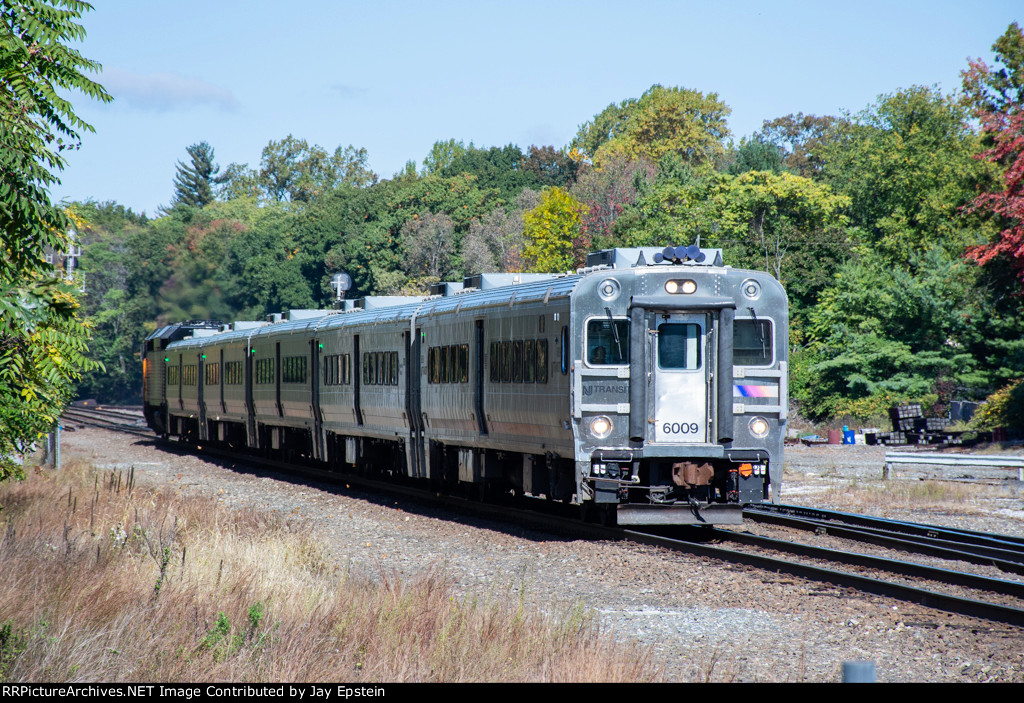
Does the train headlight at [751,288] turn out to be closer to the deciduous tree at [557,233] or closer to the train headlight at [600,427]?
the train headlight at [600,427]

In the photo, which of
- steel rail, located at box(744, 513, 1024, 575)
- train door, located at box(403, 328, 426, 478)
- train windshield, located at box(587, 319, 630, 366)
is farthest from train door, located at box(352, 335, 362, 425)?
train windshield, located at box(587, 319, 630, 366)

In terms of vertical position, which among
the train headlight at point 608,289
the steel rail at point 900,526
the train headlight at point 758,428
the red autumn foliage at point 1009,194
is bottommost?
the steel rail at point 900,526

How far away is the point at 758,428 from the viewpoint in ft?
47.1

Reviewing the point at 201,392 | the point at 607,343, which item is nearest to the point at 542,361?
the point at 607,343

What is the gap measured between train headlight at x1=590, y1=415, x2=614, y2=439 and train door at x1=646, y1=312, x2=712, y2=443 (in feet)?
1.80

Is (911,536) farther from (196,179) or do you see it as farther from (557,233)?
(196,179)

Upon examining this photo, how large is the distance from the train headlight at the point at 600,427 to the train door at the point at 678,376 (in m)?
0.55

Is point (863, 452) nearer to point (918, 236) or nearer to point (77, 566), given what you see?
point (77, 566)

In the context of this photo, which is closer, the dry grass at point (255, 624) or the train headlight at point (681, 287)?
the dry grass at point (255, 624)

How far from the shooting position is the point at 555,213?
64625mm

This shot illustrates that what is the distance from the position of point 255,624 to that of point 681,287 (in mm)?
7874

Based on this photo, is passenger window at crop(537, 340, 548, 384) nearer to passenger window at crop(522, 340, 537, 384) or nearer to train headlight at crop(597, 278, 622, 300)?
passenger window at crop(522, 340, 537, 384)

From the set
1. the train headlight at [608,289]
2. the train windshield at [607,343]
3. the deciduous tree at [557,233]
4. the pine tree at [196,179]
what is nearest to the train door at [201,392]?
the train windshield at [607,343]

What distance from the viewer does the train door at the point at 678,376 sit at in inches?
560
